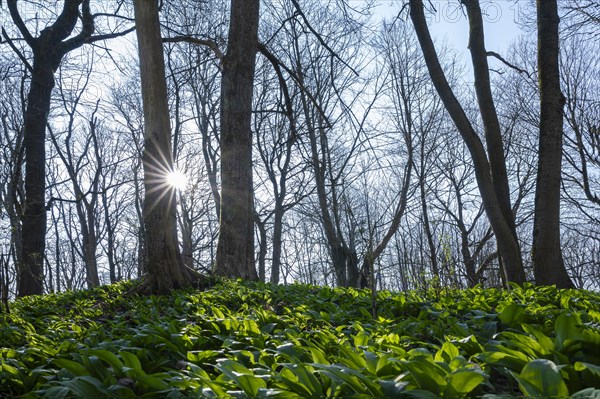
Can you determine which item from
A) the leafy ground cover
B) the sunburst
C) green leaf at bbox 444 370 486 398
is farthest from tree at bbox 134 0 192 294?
green leaf at bbox 444 370 486 398

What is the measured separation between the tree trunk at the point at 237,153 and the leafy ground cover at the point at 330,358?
10.4ft

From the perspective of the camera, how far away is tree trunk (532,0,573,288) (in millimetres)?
5664

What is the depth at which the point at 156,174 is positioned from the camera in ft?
18.7

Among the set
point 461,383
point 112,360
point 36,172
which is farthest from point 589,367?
point 36,172

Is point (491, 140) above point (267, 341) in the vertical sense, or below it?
above

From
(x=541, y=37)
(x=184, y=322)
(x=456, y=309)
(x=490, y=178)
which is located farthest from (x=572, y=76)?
(x=184, y=322)

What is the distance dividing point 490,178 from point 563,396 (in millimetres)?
5160

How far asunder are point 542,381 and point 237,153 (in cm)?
599

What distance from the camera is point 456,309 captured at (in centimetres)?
341

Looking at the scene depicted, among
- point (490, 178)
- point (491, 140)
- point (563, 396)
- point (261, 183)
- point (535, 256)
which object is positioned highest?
point (261, 183)

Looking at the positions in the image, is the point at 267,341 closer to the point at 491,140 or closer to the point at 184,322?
the point at 184,322

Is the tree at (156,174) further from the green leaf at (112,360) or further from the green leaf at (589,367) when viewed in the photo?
the green leaf at (589,367)

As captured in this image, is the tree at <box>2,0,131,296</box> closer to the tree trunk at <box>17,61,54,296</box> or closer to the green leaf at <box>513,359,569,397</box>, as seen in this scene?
the tree trunk at <box>17,61,54,296</box>

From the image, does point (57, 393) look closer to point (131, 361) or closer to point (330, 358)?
point (131, 361)
